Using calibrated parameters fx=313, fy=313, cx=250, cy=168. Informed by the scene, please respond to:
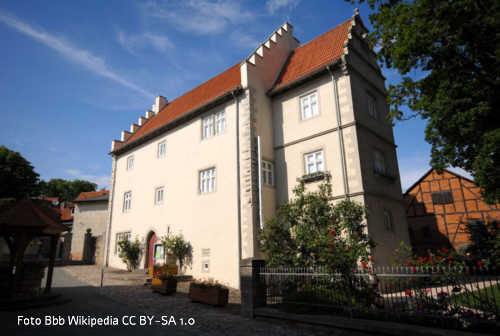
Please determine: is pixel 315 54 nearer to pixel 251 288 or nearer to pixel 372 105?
pixel 372 105

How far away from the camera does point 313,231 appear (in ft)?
35.5

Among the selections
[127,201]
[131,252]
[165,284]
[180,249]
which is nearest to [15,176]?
[127,201]

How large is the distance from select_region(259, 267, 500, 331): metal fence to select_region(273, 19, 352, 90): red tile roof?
10624 millimetres

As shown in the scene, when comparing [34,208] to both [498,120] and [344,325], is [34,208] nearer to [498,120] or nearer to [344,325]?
[344,325]

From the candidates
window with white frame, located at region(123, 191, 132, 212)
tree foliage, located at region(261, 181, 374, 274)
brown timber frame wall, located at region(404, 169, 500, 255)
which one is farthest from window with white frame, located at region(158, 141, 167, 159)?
brown timber frame wall, located at region(404, 169, 500, 255)

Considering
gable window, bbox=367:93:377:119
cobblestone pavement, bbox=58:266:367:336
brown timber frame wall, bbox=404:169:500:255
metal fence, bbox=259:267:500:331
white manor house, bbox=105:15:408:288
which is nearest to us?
metal fence, bbox=259:267:500:331

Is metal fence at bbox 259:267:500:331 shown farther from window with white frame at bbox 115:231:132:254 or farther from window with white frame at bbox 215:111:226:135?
window with white frame at bbox 115:231:132:254

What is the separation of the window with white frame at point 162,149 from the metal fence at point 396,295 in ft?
46.0

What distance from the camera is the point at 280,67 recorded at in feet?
61.7

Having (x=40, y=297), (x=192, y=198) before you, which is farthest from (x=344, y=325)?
(x=192, y=198)

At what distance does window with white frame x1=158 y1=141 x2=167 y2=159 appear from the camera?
21159 mm

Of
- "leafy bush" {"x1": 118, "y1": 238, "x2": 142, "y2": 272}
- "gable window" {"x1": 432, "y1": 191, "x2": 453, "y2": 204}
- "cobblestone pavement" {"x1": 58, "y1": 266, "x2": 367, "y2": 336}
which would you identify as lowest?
"cobblestone pavement" {"x1": 58, "y1": 266, "x2": 367, "y2": 336}

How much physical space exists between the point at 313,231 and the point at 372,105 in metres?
9.04

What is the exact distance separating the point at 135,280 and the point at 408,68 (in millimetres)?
16339
